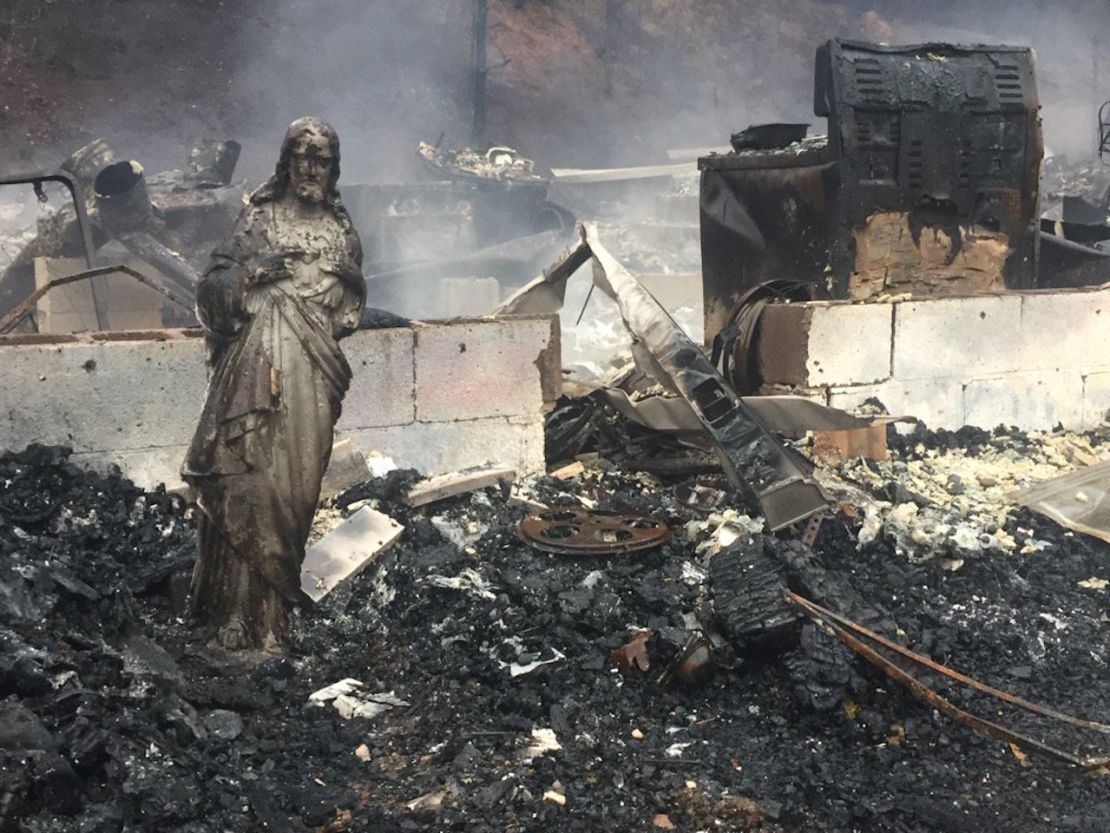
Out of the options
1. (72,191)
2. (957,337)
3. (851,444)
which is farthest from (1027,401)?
(72,191)

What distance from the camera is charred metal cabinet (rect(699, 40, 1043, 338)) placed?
29.6 ft

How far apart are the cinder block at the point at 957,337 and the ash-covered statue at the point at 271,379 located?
5.25 metres

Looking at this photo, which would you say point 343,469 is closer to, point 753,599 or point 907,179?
point 753,599

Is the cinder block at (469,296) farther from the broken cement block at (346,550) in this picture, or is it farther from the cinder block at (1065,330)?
the broken cement block at (346,550)

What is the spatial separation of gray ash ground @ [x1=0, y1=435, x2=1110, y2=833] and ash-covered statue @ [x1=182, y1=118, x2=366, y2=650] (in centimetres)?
44

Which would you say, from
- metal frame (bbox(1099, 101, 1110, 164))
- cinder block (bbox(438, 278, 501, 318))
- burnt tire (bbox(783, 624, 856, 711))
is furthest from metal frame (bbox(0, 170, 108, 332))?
metal frame (bbox(1099, 101, 1110, 164))

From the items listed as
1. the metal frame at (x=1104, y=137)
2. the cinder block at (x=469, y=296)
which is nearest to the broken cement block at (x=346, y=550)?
the cinder block at (x=469, y=296)

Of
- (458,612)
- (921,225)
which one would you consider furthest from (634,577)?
(921,225)

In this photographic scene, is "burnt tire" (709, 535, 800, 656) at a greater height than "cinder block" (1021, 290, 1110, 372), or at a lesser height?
lesser

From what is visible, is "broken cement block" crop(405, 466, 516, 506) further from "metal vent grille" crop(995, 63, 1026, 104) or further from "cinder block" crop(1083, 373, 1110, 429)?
"metal vent grille" crop(995, 63, 1026, 104)

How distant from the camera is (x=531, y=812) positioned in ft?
13.9

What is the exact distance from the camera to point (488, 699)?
5125mm

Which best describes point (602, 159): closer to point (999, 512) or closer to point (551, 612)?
point (999, 512)

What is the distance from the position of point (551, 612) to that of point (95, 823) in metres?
2.68
